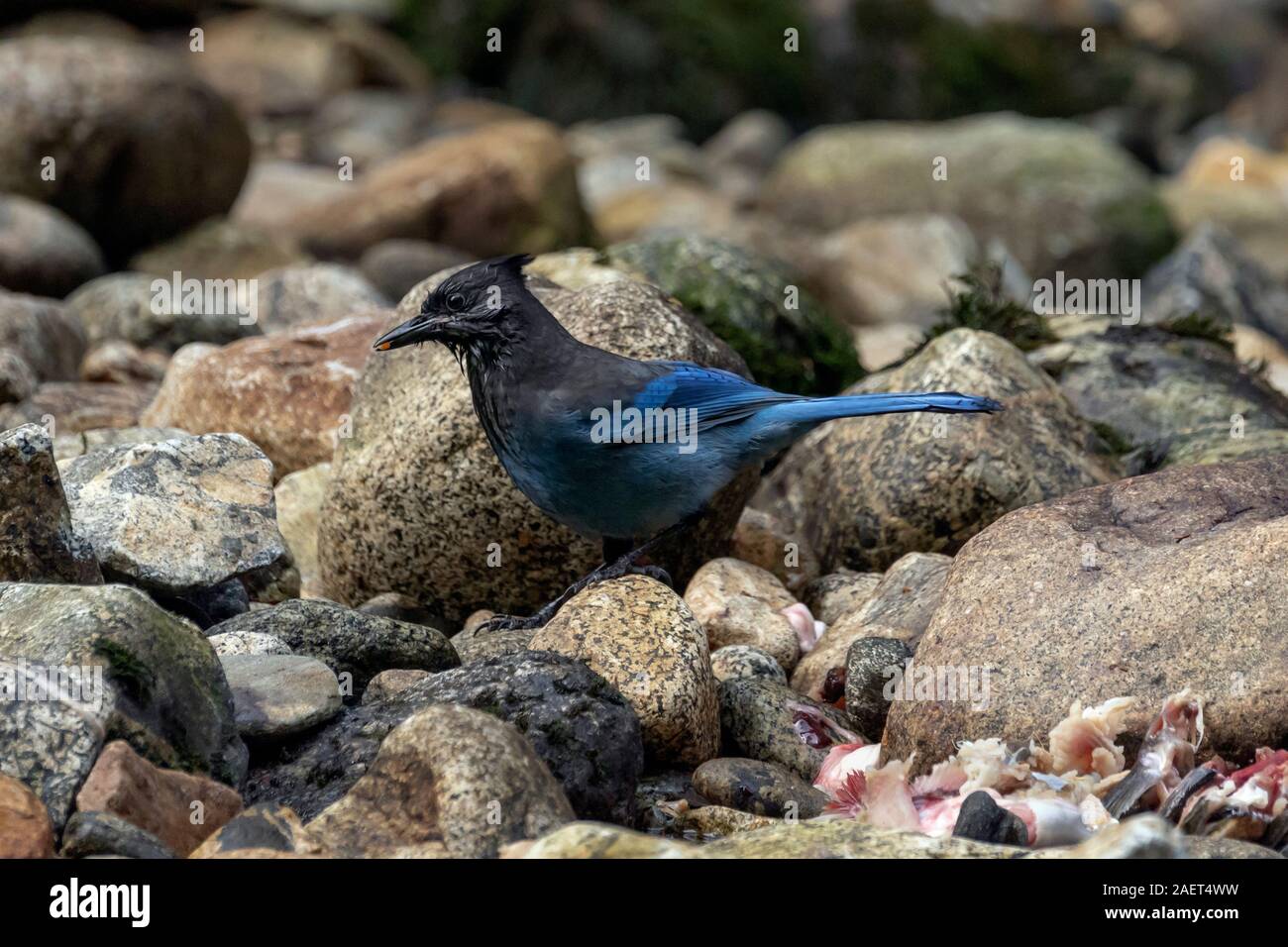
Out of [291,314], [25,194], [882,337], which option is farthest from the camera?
[25,194]

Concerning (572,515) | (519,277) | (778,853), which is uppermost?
(519,277)

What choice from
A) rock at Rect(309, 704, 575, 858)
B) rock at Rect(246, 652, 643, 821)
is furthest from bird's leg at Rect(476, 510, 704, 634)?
rock at Rect(309, 704, 575, 858)

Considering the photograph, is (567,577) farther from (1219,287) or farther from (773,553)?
(1219,287)

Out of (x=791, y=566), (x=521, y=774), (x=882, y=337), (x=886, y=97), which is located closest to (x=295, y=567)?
(x=791, y=566)

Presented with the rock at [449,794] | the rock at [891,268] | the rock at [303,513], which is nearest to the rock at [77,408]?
the rock at [303,513]

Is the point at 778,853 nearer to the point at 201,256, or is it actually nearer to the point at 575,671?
the point at 575,671

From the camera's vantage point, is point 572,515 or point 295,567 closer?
point 572,515

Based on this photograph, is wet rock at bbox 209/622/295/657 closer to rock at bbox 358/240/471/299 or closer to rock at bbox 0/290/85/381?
rock at bbox 0/290/85/381
